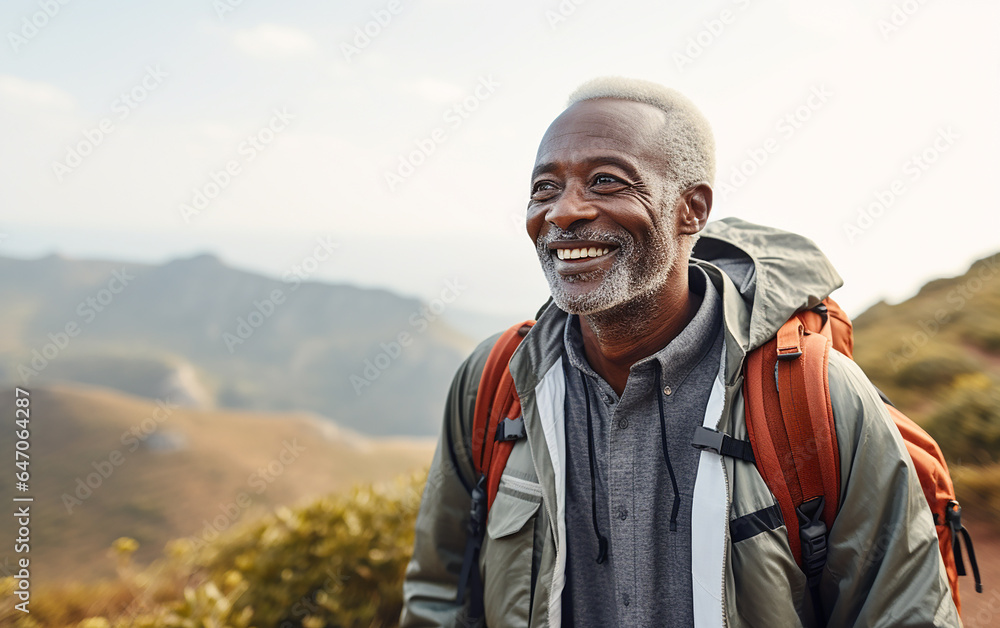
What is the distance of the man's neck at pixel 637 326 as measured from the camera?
197cm

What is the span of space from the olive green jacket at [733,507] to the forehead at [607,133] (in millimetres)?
587

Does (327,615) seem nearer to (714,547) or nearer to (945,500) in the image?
(714,547)

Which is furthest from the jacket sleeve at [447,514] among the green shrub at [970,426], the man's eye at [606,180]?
Answer: the green shrub at [970,426]

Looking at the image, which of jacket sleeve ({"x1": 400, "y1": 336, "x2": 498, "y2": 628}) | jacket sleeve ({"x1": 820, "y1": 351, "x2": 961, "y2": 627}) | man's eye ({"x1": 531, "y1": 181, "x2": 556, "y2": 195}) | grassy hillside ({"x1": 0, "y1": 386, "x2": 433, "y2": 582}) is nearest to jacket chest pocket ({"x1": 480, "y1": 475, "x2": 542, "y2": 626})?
jacket sleeve ({"x1": 400, "y1": 336, "x2": 498, "y2": 628})

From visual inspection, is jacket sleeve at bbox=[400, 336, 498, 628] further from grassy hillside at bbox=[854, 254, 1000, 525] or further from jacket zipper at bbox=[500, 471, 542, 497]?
grassy hillside at bbox=[854, 254, 1000, 525]

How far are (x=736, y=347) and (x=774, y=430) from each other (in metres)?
0.28

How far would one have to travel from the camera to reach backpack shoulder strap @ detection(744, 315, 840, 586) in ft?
5.32

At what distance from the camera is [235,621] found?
333 cm

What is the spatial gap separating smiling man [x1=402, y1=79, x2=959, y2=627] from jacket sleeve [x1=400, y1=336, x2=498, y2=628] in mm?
112

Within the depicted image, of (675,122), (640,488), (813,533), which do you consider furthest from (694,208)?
(813,533)

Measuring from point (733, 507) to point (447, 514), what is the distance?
45.6 inches

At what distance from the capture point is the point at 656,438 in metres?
1.90

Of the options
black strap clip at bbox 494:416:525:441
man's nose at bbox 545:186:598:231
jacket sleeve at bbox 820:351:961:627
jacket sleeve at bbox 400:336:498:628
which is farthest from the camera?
jacket sleeve at bbox 400:336:498:628

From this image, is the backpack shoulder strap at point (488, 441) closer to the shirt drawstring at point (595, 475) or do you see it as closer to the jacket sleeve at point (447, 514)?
the jacket sleeve at point (447, 514)
